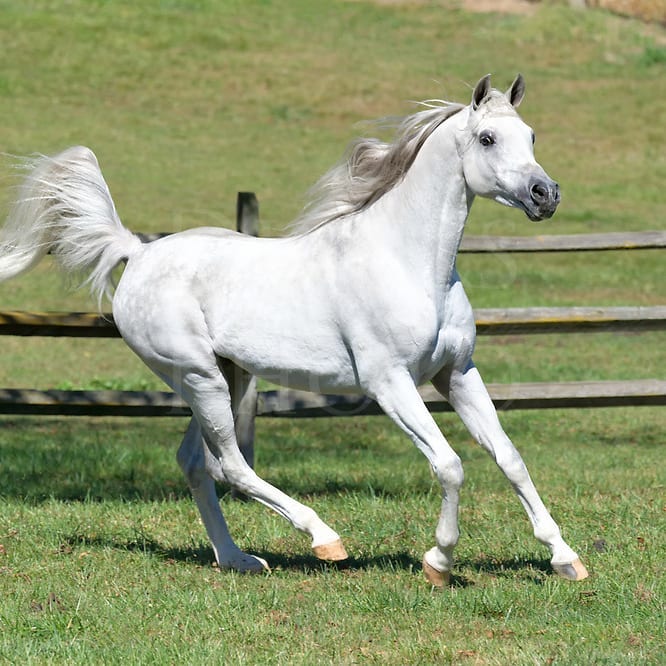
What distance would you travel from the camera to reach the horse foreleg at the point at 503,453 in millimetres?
4910

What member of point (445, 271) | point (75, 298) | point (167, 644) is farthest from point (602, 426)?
point (75, 298)

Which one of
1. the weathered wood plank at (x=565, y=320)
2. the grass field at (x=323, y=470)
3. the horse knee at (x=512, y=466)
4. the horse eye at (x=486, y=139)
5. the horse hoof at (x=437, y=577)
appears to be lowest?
the grass field at (x=323, y=470)

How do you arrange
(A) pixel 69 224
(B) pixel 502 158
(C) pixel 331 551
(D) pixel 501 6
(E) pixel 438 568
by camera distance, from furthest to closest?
1. (D) pixel 501 6
2. (A) pixel 69 224
3. (C) pixel 331 551
4. (E) pixel 438 568
5. (B) pixel 502 158

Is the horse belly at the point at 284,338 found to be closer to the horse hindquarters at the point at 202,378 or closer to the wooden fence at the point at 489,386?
the horse hindquarters at the point at 202,378

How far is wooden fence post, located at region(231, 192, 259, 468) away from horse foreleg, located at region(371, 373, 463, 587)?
2.38 meters

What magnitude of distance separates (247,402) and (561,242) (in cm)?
259

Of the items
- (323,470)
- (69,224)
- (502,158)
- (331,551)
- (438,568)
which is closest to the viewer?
(502,158)

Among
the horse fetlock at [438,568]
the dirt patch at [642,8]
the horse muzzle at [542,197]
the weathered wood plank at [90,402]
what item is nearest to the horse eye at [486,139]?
the horse muzzle at [542,197]

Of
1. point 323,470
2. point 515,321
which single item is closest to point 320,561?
point 323,470

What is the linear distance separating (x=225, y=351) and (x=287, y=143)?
1981 centimetres

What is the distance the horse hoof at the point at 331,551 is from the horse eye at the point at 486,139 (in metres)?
1.77

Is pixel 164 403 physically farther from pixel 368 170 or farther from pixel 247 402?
pixel 368 170

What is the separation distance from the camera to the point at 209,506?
5.58m

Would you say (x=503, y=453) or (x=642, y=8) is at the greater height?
(x=642, y=8)
